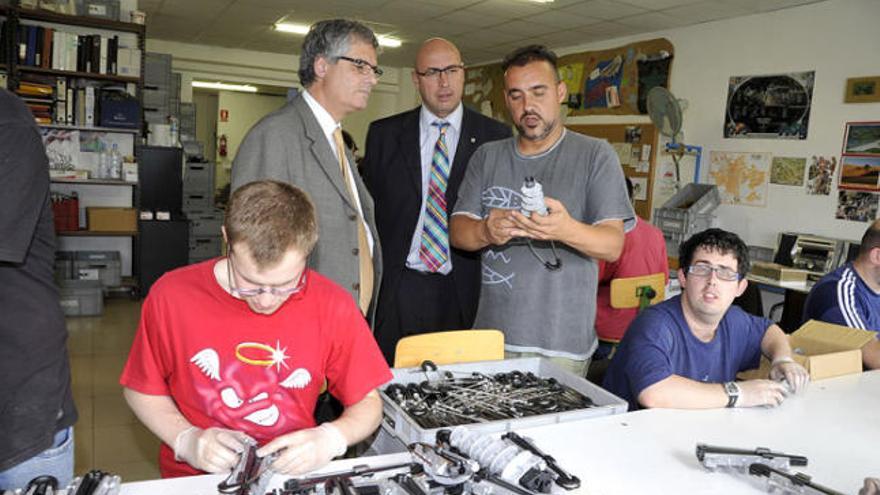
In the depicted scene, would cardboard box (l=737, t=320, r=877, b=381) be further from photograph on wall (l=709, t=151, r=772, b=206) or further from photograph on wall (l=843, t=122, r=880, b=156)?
photograph on wall (l=709, t=151, r=772, b=206)

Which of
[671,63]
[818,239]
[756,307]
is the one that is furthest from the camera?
[671,63]

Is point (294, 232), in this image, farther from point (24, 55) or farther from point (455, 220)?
point (24, 55)

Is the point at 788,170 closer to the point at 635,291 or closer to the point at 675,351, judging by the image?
the point at 635,291

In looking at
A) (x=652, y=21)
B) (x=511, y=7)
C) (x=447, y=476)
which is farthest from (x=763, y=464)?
(x=652, y=21)

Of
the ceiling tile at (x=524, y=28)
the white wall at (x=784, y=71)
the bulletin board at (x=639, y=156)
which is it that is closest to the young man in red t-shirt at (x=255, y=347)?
the white wall at (x=784, y=71)

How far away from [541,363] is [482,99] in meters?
7.59

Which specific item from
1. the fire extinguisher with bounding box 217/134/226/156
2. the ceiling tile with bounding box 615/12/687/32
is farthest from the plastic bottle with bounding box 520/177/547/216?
the fire extinguisher with bounding box 217/134/226/156

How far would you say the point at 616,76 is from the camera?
6719mm

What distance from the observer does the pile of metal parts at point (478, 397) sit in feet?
4.88

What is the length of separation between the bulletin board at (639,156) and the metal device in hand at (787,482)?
526 cm

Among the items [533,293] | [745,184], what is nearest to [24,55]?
[533,293]

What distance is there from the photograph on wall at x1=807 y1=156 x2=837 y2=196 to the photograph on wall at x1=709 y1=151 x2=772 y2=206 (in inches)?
14.1

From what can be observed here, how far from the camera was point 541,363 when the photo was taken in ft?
6.02

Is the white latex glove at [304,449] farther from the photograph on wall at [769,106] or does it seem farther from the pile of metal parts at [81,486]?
the photograph on wall at [769,106]
